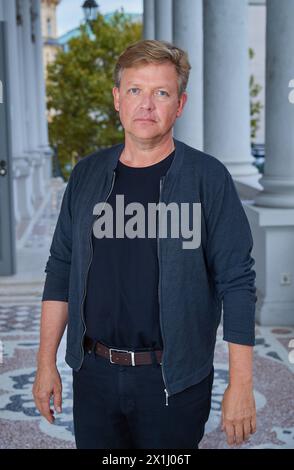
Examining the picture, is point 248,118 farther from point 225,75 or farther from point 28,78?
point 28,78

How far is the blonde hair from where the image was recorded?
2348 mm

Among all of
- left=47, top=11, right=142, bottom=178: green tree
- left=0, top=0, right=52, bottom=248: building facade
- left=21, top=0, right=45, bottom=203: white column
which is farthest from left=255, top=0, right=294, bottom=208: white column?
left=47, top=11, right=142, bottom=178: green tree

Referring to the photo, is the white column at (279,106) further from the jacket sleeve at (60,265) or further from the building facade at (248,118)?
the jacket sleeve at (60,265)

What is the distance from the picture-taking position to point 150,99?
2.41 meters

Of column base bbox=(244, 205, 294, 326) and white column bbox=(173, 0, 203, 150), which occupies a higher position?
white column bbox=(173, 0, 203, 150)

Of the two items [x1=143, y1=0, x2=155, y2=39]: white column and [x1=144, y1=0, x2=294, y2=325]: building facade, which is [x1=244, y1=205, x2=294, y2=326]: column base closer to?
[x1=144, y1=0, x2=294, y2=325]: building facade

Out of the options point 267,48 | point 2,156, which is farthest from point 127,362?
point 2,156

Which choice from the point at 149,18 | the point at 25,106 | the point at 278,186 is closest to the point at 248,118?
the point at 278,186

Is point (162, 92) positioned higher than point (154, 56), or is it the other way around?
point (154, 56)

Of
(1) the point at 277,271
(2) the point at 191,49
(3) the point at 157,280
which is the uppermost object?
(2) the point at 191,49

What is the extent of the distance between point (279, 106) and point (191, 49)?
4442 mm

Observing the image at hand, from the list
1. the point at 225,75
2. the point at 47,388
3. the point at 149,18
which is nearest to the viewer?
the point at 47,388

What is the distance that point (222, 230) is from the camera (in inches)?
95.3

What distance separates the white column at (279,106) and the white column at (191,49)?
157 inches
